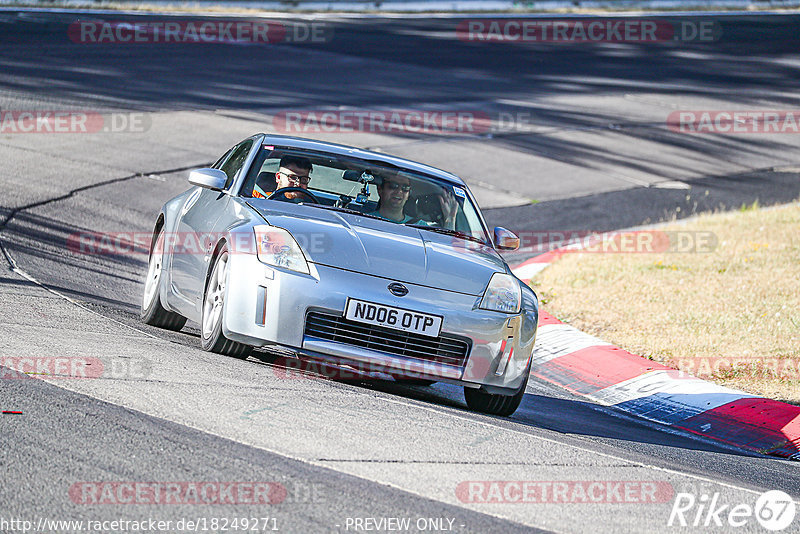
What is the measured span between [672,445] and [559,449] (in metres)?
1.34

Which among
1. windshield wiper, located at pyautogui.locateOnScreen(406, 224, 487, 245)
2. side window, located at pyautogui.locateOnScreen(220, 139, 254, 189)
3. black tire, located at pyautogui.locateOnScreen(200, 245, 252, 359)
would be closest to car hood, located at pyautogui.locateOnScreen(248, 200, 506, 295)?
windshield wiper, located at pyautogui.locateOnScreen(406, 224, 487, 245)

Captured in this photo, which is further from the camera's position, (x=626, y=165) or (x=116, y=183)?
(x=626, y=165)

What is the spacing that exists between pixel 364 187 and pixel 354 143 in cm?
935

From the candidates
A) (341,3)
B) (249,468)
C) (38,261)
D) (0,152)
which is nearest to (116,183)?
(0,152)

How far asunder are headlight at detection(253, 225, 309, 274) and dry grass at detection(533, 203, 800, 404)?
370cm

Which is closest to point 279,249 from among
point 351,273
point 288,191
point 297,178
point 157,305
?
point 351,273

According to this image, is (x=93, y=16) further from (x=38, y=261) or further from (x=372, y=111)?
(x=38, y=261)

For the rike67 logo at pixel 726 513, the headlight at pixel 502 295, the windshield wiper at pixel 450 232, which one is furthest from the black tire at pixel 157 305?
the rike67 logo at pixel 726 513

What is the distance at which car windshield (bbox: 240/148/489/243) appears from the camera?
7418mm

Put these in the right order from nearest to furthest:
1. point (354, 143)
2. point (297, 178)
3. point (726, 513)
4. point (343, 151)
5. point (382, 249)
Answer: point (726, 513), point (382, 249), point (297, 178), point (343, 151), point (354, 143)

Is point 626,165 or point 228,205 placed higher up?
point 228,205

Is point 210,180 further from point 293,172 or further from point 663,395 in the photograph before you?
point 663,395

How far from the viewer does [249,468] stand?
14.9 ft

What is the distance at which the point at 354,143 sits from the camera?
16.7 m
